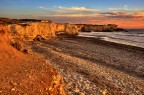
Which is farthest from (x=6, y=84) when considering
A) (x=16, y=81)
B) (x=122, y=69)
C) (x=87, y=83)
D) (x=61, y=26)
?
(x=61, y=26)

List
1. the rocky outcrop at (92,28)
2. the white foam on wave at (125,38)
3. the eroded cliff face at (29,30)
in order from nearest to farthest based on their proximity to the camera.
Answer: the eroded cliff face at (29,30), the white foam on wave at (125,38), the rocky outcrop at (92,28)

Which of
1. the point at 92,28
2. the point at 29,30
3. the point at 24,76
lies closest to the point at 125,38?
the point at 29,30

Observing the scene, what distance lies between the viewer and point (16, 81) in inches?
366

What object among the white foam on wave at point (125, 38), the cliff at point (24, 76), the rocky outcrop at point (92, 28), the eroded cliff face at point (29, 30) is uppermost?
the cliff at point (24, 76)

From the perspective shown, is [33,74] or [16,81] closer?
[16,81]

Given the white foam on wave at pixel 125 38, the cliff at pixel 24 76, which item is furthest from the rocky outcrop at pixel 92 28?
the cliff at pixel 24 76

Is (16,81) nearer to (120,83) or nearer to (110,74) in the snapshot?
(120,83)

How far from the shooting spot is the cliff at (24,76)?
888 cm

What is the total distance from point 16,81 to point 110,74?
12.1 meters

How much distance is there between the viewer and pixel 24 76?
9.95 meters

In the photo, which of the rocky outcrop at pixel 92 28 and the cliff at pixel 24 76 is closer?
the cliff at pixel 24 76

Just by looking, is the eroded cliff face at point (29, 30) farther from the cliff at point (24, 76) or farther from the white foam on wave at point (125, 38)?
the cliff at point (24, 76)

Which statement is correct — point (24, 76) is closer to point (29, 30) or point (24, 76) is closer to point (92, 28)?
point (29, 30)

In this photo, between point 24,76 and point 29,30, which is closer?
point 24,76
